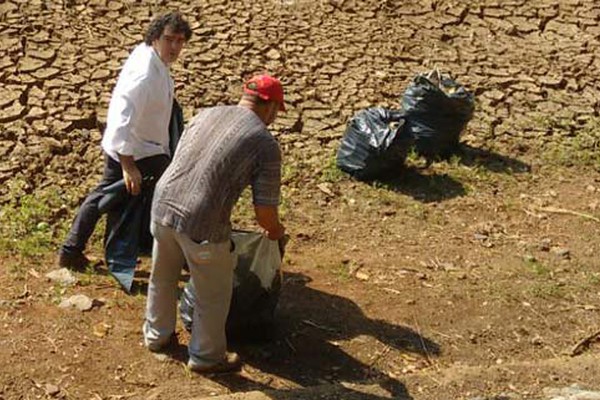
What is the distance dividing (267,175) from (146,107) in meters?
1.03

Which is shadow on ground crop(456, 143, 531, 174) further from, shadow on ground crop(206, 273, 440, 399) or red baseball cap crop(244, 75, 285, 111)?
red baseball cap crop(244, 75, 285, 111)

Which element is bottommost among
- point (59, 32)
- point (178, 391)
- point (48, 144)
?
point (178, 391)

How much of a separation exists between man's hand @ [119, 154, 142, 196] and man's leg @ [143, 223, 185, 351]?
527 millimetres

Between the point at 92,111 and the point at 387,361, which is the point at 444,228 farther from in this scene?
the point at 92,111

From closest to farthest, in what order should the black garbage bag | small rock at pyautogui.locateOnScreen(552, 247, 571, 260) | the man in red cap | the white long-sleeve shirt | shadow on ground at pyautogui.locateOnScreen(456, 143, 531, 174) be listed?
the man in red cap → the white long-sleeve shirt → small rock at pyautogui.locateOnScreen(552, 247, 571, 260) → the black garbage bag → shadow on ground at pyautogui.locateOnScreen(456, 143, 531, 174)

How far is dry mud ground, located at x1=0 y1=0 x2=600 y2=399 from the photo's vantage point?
5.43 metres

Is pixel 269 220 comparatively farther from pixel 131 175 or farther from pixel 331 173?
pixel 331 173

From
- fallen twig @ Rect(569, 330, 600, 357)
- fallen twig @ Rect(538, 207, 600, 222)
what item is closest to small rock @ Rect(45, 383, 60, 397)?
fallen twig @ Rect(569, 330, 600, 357)

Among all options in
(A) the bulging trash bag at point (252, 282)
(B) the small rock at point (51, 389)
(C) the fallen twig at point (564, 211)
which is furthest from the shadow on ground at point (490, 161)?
(B) the small rock at point (51, 389)

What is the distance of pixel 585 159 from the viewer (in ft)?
25.7

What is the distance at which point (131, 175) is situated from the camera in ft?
18.1

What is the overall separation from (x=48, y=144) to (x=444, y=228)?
263 centimetres

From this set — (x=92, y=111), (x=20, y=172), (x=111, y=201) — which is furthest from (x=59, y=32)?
(x=111, y=201)

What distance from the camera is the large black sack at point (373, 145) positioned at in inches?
283
